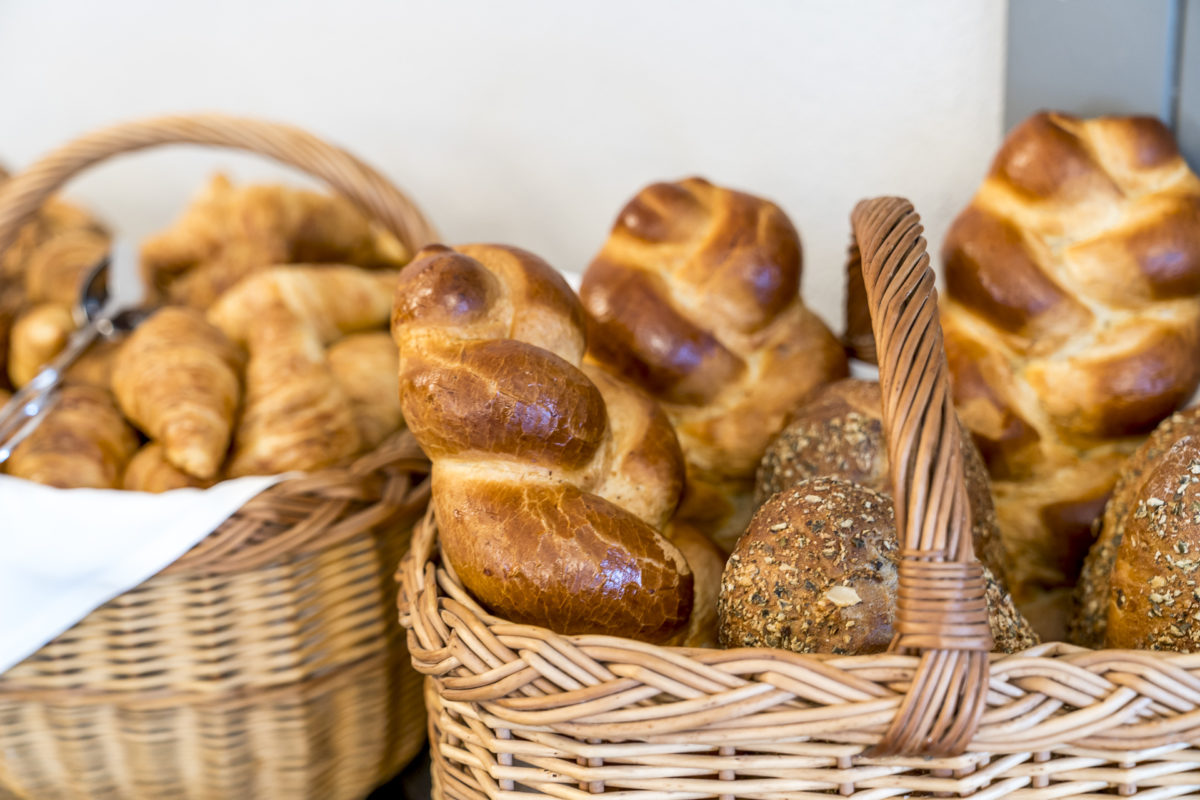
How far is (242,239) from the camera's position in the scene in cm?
119

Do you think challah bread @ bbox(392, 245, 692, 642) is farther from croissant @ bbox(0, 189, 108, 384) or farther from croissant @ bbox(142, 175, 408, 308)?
croissant @ bbox(0, 189, 108, 384)

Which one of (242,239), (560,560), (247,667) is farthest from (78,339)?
(560,560)

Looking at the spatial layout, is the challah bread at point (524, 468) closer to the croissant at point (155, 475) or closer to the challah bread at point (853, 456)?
the challah bread at point (853, 456)

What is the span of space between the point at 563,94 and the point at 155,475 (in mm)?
702

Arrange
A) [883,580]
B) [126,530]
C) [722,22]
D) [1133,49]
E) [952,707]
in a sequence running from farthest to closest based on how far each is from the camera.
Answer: [722,22] < [1133,49] < [126,530] < [883,580] < [952,707]

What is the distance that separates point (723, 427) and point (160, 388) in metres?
0.54

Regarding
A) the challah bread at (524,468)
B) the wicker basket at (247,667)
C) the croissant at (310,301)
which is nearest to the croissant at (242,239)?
the croissant at (310,301)

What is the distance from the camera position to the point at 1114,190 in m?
0.80

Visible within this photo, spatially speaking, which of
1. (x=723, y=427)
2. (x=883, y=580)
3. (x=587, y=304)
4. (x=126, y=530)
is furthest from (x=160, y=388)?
(x=883, y=580)

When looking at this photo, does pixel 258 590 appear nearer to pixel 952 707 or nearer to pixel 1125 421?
pixel 952 707

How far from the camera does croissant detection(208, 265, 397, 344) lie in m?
1.04

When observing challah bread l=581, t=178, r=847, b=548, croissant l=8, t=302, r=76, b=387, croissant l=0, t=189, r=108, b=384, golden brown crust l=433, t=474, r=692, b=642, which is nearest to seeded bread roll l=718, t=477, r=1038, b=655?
golden brown crust l=433, t=474, r=692, b=642

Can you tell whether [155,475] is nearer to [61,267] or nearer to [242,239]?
[242,239]

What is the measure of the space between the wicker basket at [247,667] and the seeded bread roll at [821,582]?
382 mm
